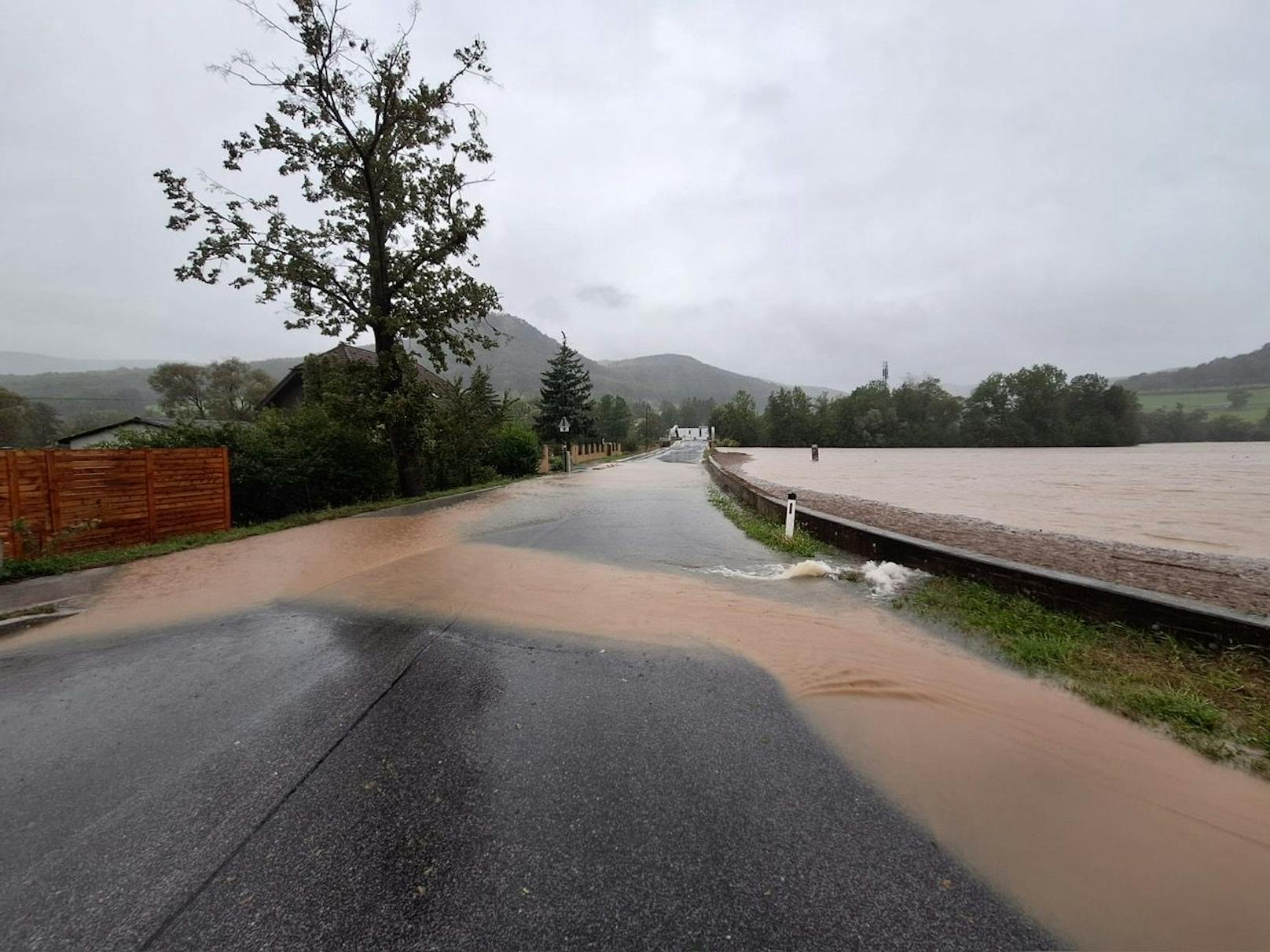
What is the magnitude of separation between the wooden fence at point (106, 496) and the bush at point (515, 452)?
1433 centimetres

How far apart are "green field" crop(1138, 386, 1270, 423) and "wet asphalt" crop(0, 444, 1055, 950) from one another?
129 metres

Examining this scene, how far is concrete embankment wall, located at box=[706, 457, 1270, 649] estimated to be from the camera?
3.92 m

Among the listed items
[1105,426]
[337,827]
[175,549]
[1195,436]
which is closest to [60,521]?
[175,549]

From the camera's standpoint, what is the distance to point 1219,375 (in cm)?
14425

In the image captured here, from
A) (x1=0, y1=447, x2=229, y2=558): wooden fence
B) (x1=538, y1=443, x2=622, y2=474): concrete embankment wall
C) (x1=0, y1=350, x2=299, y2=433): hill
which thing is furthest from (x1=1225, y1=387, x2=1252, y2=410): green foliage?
(x1=0, y1=350, x2=299, y2=433): hill

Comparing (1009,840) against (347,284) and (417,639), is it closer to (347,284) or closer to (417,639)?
(417,639)

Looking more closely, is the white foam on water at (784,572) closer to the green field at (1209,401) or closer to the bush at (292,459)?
the bush at (292,459)

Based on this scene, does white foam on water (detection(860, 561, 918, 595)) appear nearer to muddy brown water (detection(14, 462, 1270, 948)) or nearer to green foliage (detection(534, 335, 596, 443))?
muddy brown water (detection(14, 462, 1270, 948))

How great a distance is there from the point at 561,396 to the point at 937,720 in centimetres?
4437

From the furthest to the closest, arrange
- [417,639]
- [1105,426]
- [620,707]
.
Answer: [1105,426], [417,639], [620,707]

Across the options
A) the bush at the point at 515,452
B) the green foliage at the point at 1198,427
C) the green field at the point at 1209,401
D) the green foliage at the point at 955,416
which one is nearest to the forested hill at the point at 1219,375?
the green field at the point at 1209,401

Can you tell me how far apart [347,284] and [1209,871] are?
1821cm

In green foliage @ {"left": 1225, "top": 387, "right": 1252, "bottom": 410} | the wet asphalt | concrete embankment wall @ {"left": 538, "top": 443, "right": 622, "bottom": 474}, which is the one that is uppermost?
green foliage @ {"left": 1225, "top": 387, "right": 1252, "bottom": 410}

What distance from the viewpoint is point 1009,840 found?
2217 millimetres
